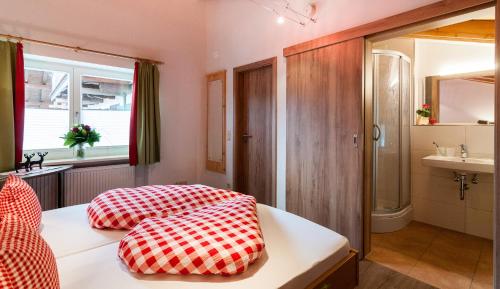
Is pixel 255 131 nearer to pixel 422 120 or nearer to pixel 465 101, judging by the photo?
pixel 422 120

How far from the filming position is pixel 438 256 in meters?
2.31

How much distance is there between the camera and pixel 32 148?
113 inches

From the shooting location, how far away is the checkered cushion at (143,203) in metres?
1.42

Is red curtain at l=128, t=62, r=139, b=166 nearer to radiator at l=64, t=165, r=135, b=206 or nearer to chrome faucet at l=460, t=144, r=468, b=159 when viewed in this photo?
radiator at l=64, t=165, r=135, b=206

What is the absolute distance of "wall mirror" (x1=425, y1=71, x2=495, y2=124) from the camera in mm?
2801

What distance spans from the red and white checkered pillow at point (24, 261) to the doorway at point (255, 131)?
2.36 meters

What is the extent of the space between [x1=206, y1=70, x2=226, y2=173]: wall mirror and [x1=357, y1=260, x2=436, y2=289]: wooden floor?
84.9 inches

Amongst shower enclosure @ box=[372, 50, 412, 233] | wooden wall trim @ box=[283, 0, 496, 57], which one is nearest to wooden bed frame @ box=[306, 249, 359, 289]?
wooden wall trim @ box=[283, 0, 496, 57]

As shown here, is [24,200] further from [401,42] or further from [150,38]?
[401,42]

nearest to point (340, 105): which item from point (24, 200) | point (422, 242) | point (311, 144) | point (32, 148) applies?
point (311, 144)

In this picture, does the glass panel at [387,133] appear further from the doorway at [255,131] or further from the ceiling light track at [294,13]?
the doorway at [255,131]

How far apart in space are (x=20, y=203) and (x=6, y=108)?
179 cm

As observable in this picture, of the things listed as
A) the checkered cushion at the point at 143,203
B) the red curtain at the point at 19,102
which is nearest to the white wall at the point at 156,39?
the red curtain at the point at 19,102

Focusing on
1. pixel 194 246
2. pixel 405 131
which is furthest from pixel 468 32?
pixel 194 246
